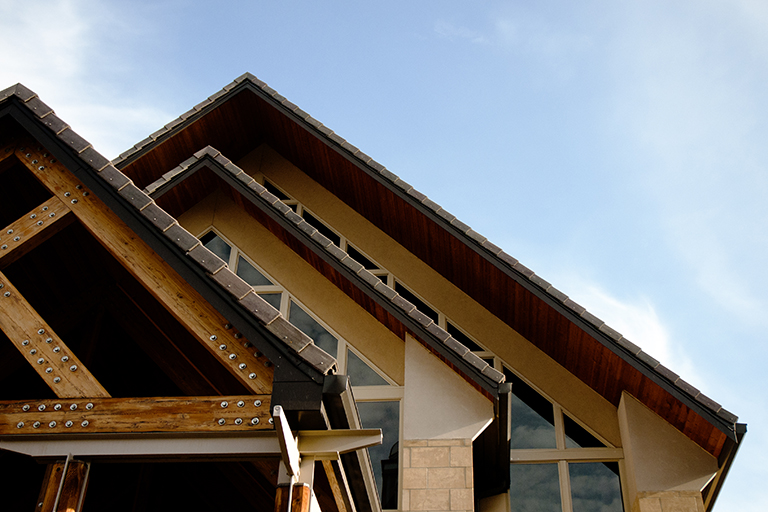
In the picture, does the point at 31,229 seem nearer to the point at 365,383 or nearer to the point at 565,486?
the point at 365,383

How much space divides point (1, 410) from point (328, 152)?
7689 mm

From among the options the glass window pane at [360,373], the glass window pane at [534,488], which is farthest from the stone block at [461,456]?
the glass window pane at [534,488]

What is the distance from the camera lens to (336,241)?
1160cm

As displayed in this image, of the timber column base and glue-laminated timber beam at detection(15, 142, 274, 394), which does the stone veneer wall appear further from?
glue-laminated timber beam at detection(15, 142, 274, 394)

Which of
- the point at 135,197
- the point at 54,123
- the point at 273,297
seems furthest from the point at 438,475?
the point at 54,123

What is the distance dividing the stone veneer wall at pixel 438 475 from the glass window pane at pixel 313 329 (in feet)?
6.39

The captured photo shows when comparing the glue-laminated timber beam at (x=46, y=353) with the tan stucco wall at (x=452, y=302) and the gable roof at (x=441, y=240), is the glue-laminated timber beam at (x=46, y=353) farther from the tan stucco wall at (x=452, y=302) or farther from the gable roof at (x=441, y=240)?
the tan stucco wall at (x=452, y=302)

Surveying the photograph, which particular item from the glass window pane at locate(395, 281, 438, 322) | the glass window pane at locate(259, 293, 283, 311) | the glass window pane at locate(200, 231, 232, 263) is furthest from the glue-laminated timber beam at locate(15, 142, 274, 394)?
the glass window pane at locate(395, 281, 438, 322)

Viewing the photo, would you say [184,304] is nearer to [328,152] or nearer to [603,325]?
[603,325]

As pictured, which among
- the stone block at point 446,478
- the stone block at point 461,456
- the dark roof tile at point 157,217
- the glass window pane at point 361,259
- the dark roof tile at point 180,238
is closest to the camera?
the dark roof tile at point 180,238

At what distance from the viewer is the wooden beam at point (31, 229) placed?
16.7 ft

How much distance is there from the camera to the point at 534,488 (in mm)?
8992

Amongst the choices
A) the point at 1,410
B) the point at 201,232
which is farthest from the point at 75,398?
the point at 201,232

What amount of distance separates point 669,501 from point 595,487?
1079 millimetres
